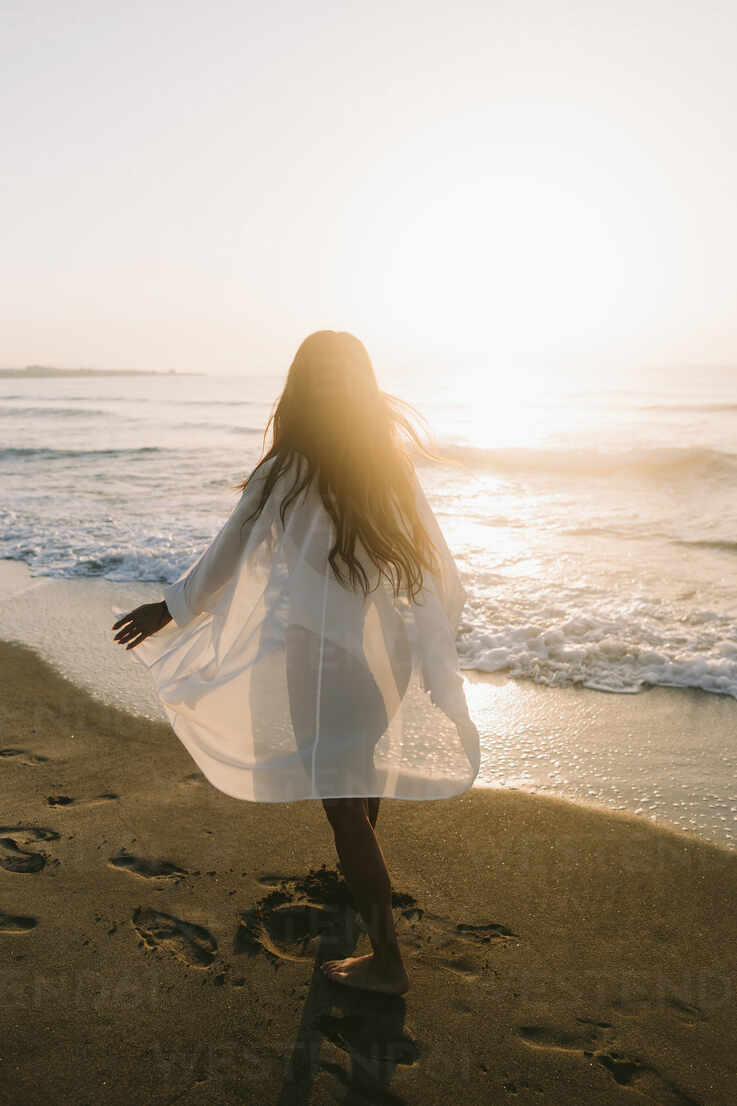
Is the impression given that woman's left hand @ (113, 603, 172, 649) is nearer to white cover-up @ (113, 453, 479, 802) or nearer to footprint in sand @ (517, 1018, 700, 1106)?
white cover-up @ (113, 453, 479, 802)

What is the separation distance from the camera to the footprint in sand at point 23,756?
11.3 ft

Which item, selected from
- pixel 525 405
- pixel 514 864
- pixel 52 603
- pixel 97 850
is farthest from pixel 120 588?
pixel 525 405

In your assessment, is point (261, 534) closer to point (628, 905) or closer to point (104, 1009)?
point (104, 1009)

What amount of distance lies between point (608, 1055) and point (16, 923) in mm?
1885

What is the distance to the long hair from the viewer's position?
2070mm

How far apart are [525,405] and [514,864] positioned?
2949 cm

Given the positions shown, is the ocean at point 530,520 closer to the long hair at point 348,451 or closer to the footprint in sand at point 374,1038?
the footprint in sand at point 374,1038

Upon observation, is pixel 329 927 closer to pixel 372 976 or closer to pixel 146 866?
pixel 372 976

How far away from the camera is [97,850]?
2797 mm

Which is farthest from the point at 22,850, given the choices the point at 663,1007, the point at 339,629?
the point at 663,1007

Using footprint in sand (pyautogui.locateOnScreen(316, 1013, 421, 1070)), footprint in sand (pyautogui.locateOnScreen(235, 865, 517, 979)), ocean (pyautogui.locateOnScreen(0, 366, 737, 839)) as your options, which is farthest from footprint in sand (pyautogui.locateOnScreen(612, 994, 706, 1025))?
ocean (pyautogui.locateOnScreen(0, 366, 737, 839))

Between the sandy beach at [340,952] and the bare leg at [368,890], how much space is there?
0.07 meters

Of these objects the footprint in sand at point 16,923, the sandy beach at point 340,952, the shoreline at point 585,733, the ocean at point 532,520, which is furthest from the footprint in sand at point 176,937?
the ocean at point 532,520

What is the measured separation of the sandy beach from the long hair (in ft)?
4.09
